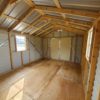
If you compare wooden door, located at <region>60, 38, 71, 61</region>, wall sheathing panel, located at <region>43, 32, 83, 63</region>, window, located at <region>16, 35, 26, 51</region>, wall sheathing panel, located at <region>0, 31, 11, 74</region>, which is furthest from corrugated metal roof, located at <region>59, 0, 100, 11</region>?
wooden door, located at <region>60, 38, 71, 61</region>

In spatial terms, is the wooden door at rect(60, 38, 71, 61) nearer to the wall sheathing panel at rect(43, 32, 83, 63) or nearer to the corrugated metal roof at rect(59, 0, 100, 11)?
the wall sheathing panel at rect(43, 32, 83, 63)

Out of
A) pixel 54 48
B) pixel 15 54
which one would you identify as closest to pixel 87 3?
pixel 15 54

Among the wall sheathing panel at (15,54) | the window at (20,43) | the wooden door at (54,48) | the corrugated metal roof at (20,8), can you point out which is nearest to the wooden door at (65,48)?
the wooden door at (54,48)

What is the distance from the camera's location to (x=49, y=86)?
3.17 meters

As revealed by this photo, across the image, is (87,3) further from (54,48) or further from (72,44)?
(54,48)

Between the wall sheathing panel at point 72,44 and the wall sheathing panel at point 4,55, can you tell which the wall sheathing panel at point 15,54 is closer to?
the wall sheathing panel at point 4,55

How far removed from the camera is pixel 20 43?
218 inches

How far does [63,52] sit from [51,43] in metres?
1.55

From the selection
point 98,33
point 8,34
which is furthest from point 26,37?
point 98,33

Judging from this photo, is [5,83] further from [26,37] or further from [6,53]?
[26,37]

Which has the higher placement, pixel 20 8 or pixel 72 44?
pixel 20 8

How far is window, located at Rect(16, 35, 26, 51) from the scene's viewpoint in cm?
521

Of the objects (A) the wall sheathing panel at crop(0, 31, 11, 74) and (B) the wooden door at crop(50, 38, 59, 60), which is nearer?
(A) the wall sheathing panel at crop(0, 31, 11, 74)

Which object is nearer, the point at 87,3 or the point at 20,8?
the point at 87,3
